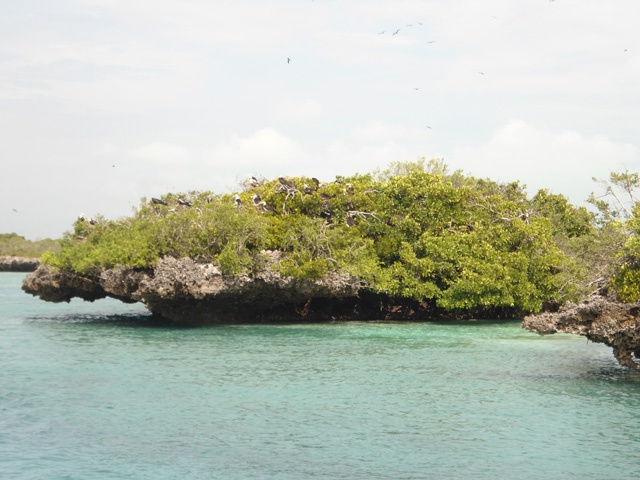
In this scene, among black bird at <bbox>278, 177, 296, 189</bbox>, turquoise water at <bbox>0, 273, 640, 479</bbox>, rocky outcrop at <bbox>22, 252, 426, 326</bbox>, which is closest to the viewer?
turquoise water at <bbox>0, 273, 640, 479</bbox>

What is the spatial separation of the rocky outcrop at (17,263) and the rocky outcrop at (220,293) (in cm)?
6195

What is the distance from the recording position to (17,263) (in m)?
92.4

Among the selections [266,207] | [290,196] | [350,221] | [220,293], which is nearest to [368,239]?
[350,221]

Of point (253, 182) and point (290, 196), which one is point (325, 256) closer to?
point (290, 196)

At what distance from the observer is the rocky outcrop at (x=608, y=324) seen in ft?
52.6

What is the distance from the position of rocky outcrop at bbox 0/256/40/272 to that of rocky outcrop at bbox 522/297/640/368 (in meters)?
79.7

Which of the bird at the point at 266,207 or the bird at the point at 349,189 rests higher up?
the bird at the point at 349,189

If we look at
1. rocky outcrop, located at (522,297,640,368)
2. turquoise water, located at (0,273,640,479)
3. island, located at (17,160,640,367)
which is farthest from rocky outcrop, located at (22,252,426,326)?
rocky outcrop, located at (522,297,640,368)

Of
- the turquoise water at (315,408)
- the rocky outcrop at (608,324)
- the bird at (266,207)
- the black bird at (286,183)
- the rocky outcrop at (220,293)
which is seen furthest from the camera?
Result: the black bird at (286,183)

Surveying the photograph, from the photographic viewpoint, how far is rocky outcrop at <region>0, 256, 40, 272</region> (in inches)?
3547

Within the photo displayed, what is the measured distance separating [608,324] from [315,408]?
20.0ft

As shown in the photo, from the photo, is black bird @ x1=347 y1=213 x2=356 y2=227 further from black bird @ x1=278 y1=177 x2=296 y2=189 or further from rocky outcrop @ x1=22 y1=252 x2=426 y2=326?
rocky outcrop @ x1=22 y1=252 x2=426 y2=326

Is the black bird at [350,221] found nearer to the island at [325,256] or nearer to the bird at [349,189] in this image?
the island at [325,256]

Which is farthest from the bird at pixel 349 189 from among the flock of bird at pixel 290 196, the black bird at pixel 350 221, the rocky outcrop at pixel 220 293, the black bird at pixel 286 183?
the rocky outcrop at pixel 220 293
